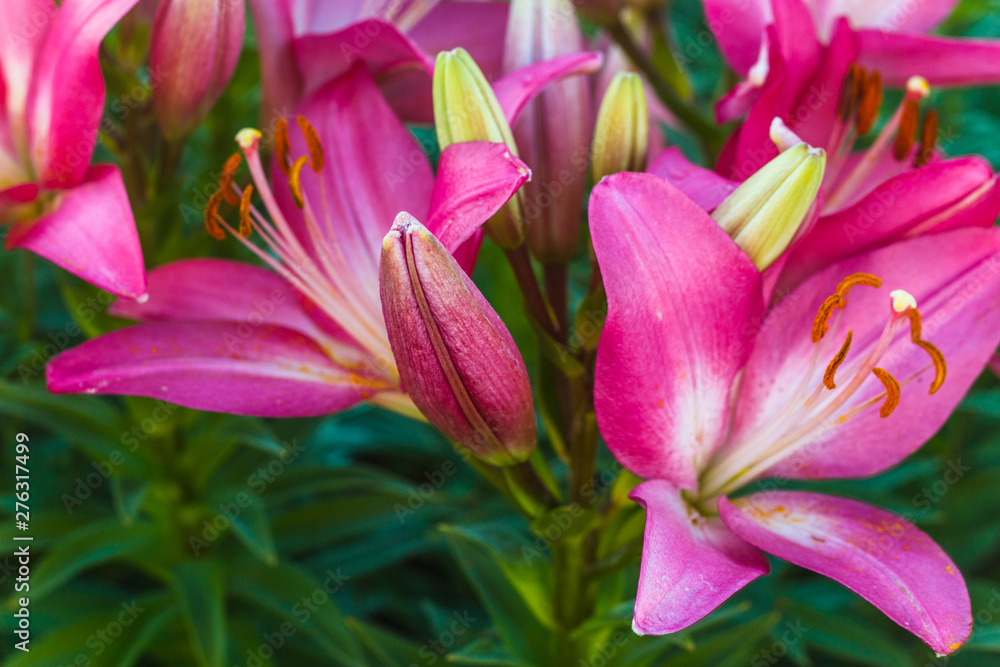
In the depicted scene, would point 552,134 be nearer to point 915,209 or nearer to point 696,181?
point 696,181

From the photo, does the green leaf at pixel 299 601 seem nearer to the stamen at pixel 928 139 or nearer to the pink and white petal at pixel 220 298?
the pink and white petal at pixel 220 298

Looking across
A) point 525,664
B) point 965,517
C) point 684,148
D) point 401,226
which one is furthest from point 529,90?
point 965,517

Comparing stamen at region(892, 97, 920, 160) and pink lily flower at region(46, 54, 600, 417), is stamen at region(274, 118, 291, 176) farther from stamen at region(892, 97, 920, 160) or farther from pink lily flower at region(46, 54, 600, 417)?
stamen at region(892, 97, 920, 160)

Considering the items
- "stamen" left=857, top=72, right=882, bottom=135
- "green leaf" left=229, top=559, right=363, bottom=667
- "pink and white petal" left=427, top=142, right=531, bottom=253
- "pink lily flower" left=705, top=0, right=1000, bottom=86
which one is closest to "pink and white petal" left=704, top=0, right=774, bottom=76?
"pink lily flower" left=705, top=0, right=1000, bottom=86

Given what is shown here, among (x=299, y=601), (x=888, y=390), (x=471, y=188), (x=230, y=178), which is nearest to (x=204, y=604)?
(x=299, y=601)

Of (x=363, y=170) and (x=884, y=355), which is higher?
(x=363, y=170)

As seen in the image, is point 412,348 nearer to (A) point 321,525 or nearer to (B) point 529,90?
(B) point 529,90
